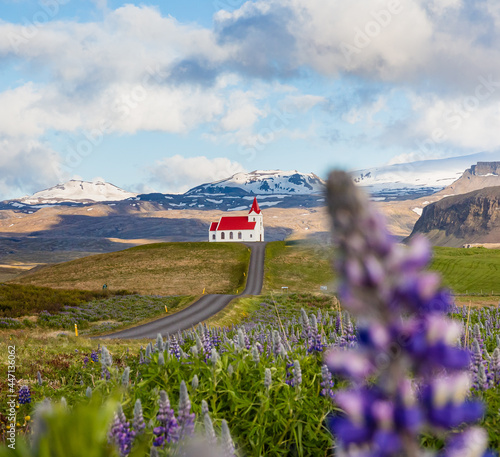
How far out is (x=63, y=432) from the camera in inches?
57.9

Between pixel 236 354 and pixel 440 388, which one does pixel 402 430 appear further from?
pixel 236 354

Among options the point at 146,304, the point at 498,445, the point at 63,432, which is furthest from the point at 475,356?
the point at 146,304

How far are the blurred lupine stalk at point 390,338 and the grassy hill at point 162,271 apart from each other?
82.1 m

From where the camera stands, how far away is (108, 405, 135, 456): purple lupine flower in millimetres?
4785

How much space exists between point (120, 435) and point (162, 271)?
316 ft

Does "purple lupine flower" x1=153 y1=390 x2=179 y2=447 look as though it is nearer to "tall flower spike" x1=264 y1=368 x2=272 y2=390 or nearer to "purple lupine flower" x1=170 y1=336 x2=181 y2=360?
"tall flower spike" x1=264 y1=368 x2=272 y2=390

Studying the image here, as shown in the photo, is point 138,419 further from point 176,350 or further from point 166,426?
point 176,350

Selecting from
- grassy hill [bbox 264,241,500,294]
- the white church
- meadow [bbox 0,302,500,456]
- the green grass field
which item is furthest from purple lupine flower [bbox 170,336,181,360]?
the white church

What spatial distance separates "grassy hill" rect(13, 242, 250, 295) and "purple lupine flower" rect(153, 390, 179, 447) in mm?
78291

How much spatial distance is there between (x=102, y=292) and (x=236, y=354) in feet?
209

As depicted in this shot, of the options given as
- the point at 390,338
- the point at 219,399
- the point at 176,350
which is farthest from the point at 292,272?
the point at 390,338

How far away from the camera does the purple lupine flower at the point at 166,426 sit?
4938mm

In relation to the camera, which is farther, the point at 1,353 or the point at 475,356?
the point at 1,353

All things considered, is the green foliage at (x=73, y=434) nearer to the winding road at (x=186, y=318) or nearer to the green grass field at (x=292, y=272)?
the winding road at (x=186, y=318)
